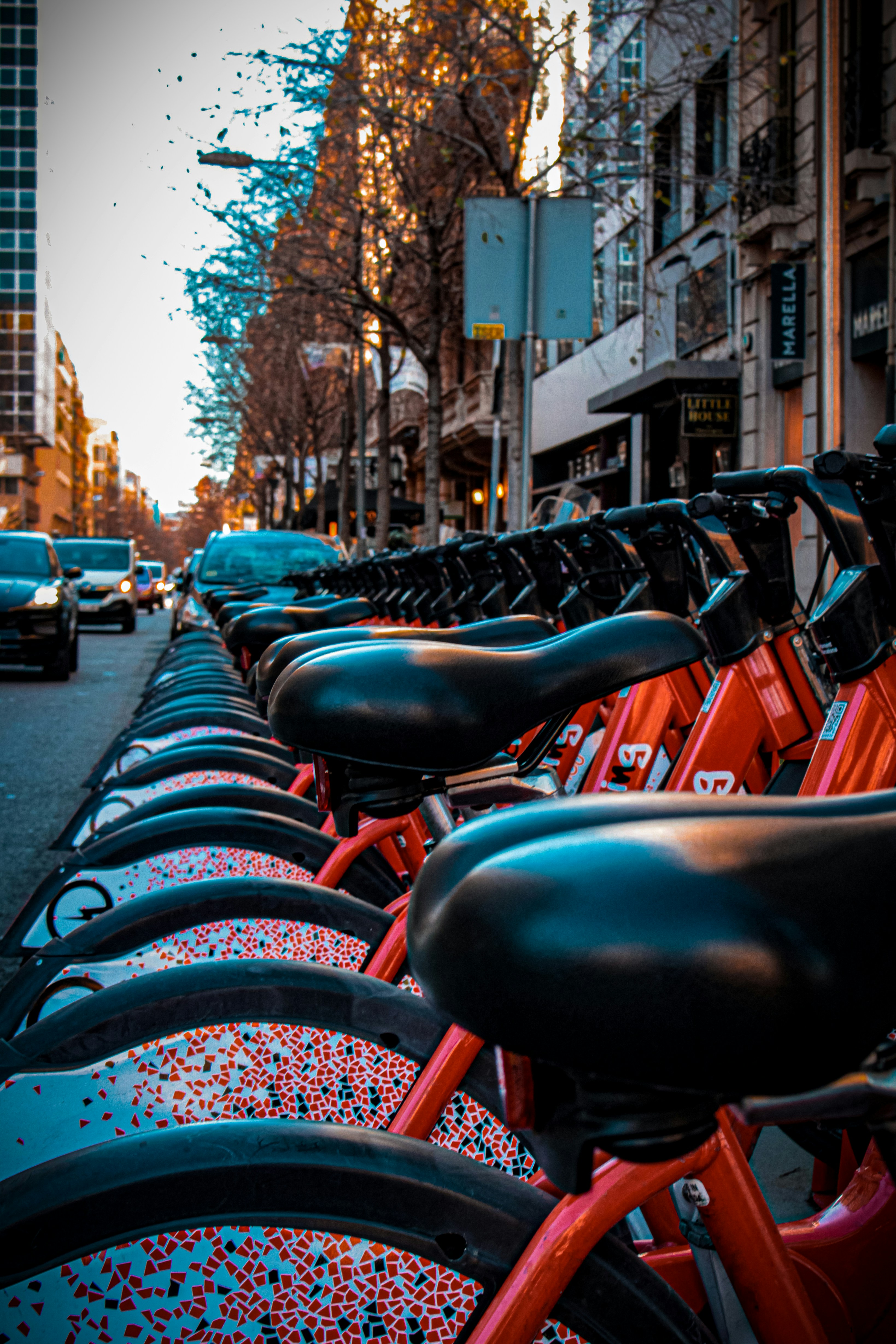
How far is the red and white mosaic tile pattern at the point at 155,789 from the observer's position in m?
3.67

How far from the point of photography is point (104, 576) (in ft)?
90.7

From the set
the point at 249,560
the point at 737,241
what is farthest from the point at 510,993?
the point at 737,241

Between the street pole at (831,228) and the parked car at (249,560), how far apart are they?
600cm

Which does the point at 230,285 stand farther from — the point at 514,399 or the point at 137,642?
the point at 137,642

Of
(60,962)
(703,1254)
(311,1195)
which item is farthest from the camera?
(60,962)

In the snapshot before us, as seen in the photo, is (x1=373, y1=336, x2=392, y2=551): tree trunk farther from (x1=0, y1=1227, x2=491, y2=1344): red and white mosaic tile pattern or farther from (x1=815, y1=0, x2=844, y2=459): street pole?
(x1=0, y1=1227, x2=491, y2=1344): red and white mosaic tile pattern

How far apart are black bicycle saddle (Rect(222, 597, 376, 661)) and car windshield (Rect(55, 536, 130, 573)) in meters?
24.2

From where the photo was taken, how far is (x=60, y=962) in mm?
2121

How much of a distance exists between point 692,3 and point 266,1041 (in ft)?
45.1

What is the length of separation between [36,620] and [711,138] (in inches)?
480

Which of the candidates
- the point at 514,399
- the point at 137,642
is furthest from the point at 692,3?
the point at 137,642

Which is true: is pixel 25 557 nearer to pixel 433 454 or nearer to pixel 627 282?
pixel 433 454

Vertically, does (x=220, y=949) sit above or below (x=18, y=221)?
below

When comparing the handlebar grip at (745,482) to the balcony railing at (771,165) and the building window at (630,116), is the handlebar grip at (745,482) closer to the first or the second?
the building window at (630,116)
